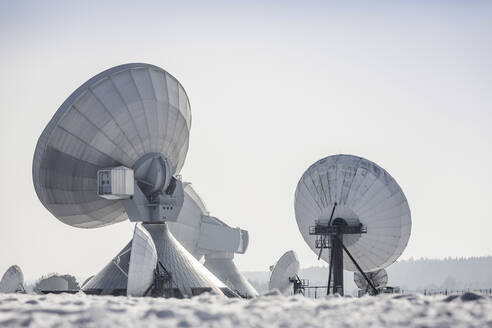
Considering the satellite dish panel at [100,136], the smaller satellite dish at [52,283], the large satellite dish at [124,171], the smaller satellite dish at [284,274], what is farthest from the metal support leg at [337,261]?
the smaller satellite dish at [52,283]

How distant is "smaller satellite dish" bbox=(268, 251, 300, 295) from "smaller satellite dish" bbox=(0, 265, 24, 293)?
2060 centimetres

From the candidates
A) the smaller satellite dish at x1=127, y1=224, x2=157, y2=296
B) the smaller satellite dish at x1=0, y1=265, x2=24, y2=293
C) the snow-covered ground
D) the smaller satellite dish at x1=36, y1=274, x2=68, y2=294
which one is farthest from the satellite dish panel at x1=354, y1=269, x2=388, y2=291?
the snow-covered ground

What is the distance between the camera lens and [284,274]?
249 ft

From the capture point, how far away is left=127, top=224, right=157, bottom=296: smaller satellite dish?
163 feet

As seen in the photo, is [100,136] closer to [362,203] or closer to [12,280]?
[362,203]

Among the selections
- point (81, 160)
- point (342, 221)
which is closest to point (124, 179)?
point (81, 160)

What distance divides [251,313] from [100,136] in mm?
32181

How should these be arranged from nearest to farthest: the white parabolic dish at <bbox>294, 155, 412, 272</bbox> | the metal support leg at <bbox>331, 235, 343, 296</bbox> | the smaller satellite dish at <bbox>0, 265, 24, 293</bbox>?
the white parabolic dish at <bbox>294, 155, 412, 272</bbox>, the metal support leg at <bbox>331, 235, 343, 296</bbox>, the smaller satellite dish at <bbox>0, 265, 24, 293</bbox>

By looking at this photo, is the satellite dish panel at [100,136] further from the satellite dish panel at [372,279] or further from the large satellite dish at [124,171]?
the satellite dish panel at [372,279]

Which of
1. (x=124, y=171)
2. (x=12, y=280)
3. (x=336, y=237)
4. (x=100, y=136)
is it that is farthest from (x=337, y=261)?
(x=12, y=280)

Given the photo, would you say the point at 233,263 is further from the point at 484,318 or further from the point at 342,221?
the point at 484,318

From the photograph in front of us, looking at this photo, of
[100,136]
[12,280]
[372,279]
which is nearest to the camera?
[100,136]

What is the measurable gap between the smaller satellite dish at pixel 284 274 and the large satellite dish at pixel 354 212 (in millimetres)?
Answer: 6891

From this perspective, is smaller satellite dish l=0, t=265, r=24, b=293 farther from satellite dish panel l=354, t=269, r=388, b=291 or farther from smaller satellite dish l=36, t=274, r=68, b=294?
satellite dish panel l=354, t=269, r=388, b=291
